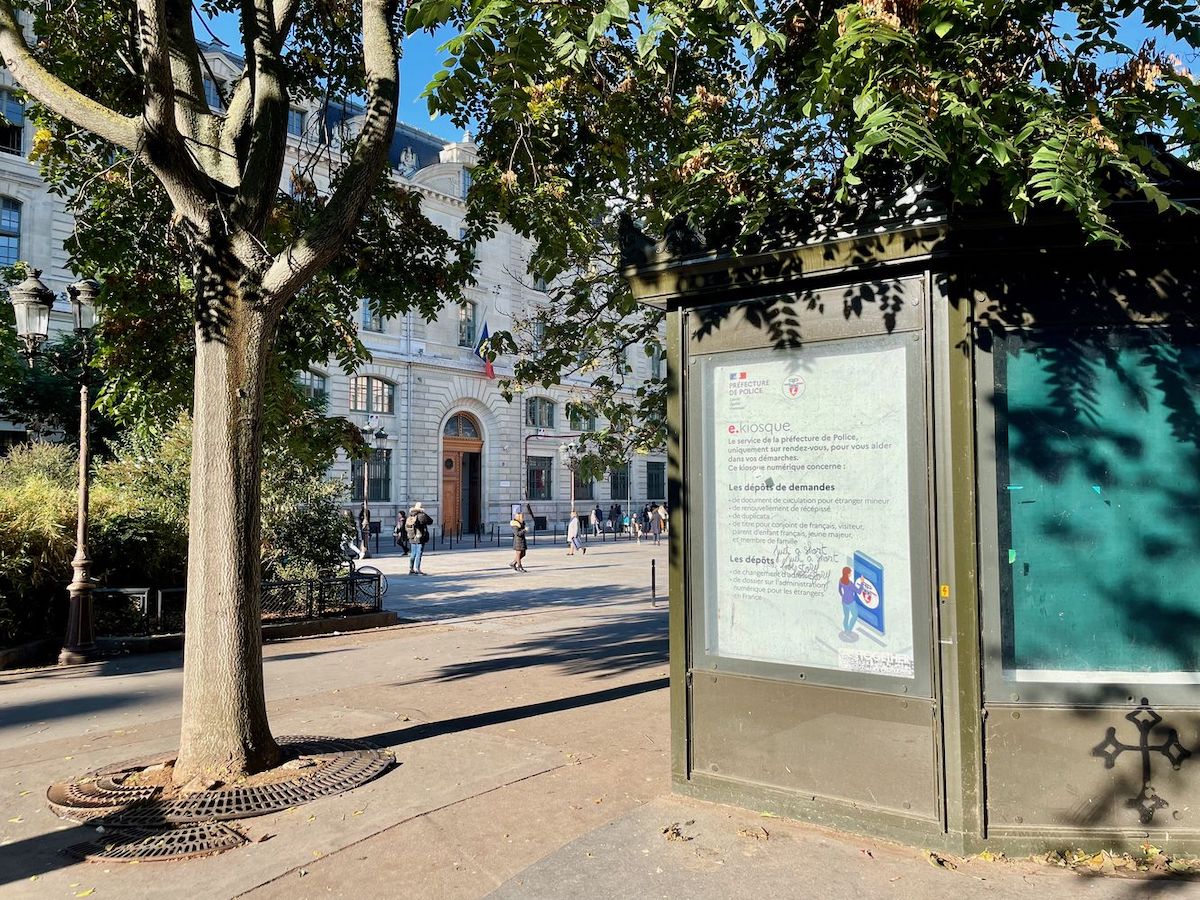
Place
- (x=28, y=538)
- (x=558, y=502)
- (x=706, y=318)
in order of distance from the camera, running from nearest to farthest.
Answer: (x=706, y=318) < (x=28, y=538) < (x=558, y=502)

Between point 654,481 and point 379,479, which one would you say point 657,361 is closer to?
point 379,479

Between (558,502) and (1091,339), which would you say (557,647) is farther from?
(558,502)

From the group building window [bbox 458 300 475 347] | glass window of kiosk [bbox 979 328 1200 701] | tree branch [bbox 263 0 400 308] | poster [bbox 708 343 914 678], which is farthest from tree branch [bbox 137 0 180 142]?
building window [bbox 458 300 475 347]

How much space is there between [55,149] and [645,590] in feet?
44.3

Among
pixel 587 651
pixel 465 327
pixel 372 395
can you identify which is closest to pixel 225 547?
pixel 587 651

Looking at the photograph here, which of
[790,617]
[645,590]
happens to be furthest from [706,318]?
[645,590]

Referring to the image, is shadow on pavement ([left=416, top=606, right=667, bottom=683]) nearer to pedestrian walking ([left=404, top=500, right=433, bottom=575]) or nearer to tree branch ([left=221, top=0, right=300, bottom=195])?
tree branch ([left=221, top=0, right=300, bottom=195])

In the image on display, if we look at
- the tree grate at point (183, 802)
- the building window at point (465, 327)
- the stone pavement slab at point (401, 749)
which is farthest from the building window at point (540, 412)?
the tree grate at point (183, 802)

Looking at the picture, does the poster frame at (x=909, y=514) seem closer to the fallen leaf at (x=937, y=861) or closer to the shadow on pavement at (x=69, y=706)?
the fallen leaf at (x=937, y=861)

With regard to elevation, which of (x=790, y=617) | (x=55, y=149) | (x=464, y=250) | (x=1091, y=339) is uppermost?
(x=55, y=149)

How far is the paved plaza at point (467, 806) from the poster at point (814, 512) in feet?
3.32

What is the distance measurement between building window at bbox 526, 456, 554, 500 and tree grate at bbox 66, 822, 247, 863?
43.5 meters

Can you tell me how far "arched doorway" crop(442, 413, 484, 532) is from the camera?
4475 centimetres

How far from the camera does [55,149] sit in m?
8.11
